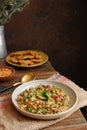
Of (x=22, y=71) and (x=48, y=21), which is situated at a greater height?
(x=48, y=21)

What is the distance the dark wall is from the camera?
1609 millimetres

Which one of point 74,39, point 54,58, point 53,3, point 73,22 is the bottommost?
point 54,58

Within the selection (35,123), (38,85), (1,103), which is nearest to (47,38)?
(38,85)

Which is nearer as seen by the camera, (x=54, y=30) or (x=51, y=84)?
(x=51, y=84)

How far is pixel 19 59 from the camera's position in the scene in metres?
1.40

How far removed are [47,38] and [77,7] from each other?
0.26 m

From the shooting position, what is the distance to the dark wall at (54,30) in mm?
1609

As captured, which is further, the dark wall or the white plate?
the dark wall

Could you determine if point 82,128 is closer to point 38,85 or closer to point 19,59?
point 38,85

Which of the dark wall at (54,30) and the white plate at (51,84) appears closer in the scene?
the white plate at (51,84)

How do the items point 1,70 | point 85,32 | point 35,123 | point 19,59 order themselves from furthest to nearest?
1. point 85,32
2. point 19,59
3. point 1,70
4. point 35,123

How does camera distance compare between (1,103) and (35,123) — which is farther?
(1,103)

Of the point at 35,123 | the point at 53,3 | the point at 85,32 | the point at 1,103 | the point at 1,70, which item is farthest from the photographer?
the point at 85,32

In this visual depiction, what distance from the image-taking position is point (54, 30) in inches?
65.9
